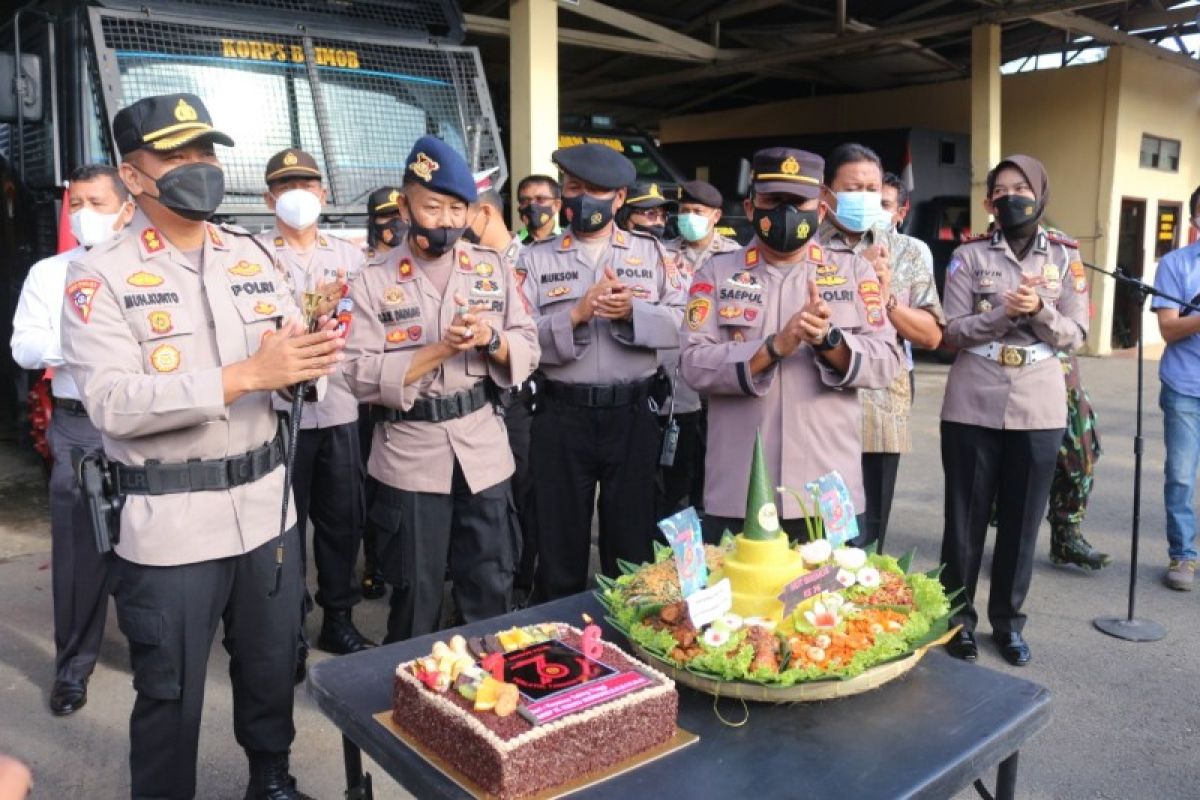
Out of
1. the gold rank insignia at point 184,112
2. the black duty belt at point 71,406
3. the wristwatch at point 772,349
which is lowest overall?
the black duty belt at point 71,406

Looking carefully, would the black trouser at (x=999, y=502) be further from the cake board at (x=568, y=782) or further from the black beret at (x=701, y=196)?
the cake board at (x=568, y=782)

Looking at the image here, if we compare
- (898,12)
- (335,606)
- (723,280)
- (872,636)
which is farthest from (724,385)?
(898,12)

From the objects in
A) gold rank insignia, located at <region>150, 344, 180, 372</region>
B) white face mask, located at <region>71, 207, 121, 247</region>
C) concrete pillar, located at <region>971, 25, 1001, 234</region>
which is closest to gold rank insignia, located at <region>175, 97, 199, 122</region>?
gold rank insignia, located at <region>150, 344, 180, 372</region>

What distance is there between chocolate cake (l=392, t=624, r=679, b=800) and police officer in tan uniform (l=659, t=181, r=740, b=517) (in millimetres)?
2193

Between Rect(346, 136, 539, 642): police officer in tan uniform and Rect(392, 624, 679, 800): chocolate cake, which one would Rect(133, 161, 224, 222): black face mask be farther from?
Rect(392, 624, 679, 800): chocolate cake

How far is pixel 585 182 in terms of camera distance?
3.70 m

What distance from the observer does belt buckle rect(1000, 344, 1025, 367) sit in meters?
3.61

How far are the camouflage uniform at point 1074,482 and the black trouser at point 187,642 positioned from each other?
3634mm

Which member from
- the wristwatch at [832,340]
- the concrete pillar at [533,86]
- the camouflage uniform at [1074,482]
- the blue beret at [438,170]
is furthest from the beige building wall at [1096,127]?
the blue beret at [438,170]

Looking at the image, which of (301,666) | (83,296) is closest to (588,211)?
(83,296)

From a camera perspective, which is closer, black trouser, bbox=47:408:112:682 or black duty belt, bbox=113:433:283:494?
black duty belt, bbox=113:433:283:494

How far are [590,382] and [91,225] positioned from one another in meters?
1.87

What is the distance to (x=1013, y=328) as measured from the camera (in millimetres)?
3607

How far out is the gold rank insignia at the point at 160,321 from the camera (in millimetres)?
2301
